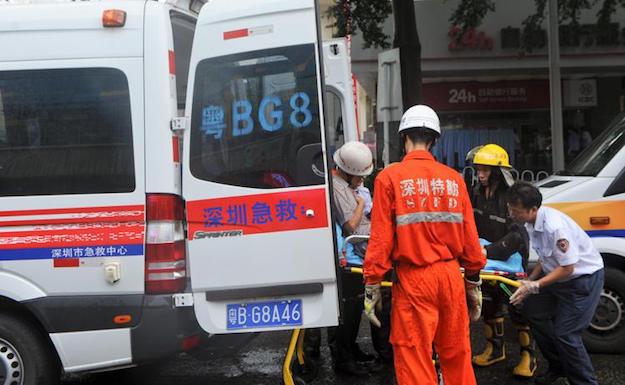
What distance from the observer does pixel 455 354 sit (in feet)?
11.6

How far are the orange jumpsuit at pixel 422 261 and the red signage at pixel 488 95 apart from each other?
11.3 metres

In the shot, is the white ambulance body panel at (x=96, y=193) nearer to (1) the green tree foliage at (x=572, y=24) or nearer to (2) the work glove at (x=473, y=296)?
(2) the work glove at (x=473, y=296)

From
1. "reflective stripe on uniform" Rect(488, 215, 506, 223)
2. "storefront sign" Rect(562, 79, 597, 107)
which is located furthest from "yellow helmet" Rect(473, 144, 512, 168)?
"storefront sign" Rect(562, 79, 597, 107)

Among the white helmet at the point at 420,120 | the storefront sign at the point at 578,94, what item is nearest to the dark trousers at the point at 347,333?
the white helmet at the point at 420,120

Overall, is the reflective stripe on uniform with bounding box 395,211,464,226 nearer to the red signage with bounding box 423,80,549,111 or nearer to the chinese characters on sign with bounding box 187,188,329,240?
the chinese characters on sign with bounding box 187,188,329,240

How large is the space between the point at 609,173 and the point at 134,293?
12.7ft

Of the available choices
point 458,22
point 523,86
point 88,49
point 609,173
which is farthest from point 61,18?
point 523,86

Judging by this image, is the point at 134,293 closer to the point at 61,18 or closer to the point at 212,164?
the point at 212,164

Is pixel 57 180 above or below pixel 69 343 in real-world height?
above

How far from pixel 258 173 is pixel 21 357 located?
1.82 metres

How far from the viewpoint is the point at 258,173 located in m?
3.81

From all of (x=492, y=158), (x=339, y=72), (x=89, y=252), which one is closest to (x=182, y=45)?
(x=89, y=252)

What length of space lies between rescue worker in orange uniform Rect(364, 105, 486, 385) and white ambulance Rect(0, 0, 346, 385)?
0.40m

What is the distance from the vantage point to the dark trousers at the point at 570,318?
13.2ft
